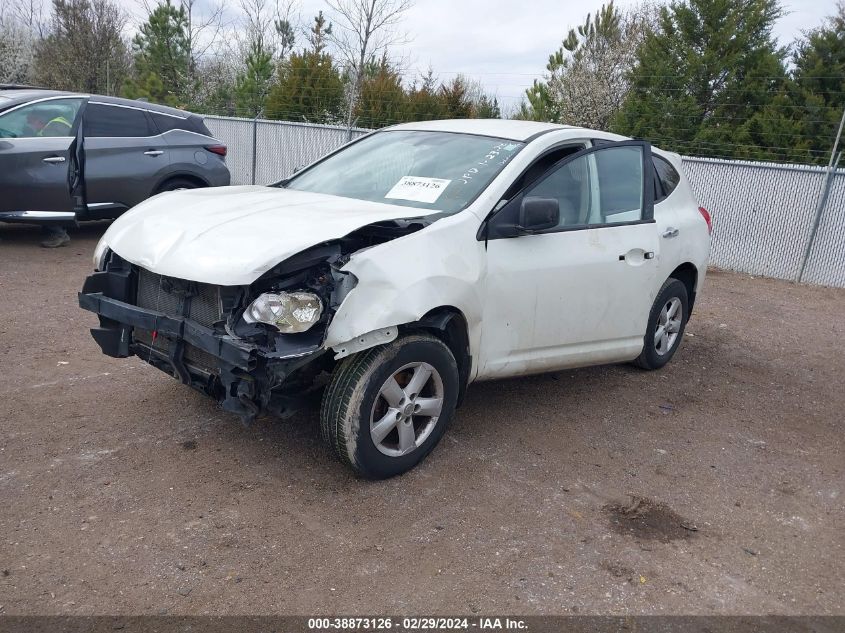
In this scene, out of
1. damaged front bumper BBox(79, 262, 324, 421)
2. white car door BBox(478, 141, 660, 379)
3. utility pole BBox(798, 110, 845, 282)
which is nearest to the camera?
damaged front bumper BBox(79, 262, 324, 421)

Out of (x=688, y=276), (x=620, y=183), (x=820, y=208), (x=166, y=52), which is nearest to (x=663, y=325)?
(x=688, y=276)

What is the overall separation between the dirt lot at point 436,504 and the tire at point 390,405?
183 millimetres

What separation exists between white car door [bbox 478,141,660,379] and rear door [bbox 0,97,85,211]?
6294 millimetres

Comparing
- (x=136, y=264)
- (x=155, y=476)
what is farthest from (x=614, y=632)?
(x=136, y=264)

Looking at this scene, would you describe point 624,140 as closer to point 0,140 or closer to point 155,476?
point 155,476

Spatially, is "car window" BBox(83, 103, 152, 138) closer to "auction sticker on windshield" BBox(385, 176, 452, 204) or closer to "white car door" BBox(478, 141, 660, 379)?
"auction sticker on windshield" BBox(385, 176, 452, 204)

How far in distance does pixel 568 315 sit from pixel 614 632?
2.09 metres

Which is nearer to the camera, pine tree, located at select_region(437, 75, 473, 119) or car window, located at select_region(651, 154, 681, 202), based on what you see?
car window, located at select_region(651, 154, 681, 202)

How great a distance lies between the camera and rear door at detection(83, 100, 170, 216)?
8.71 m

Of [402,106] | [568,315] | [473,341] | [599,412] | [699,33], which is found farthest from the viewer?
[699,33]

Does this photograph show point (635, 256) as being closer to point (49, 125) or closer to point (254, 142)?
point (49, 125)

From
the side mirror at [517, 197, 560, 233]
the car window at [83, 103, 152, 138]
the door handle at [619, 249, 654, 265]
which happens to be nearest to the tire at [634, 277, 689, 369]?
the door handle at [619, 249, 654, 265]

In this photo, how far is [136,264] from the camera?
3723 millimetres

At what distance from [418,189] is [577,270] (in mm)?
1076
